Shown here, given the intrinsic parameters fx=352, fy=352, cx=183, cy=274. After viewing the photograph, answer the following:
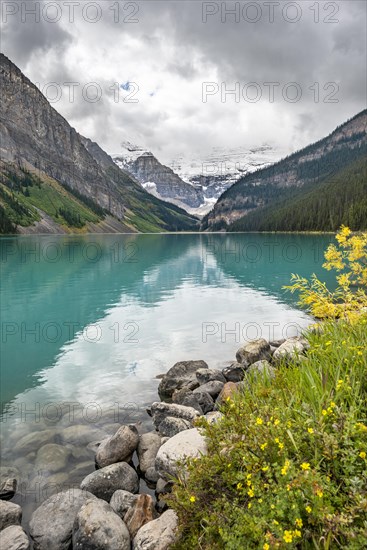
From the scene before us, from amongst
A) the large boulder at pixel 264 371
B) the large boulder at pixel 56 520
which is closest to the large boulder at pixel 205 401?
the large boulder at pixel 264 371

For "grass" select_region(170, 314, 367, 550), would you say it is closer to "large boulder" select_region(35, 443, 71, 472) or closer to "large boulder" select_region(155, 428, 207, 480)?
"large boulder" select_region(155, 428, 207, 480)

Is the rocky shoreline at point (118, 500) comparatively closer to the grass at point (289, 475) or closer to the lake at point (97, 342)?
the grass at point (289, 475)

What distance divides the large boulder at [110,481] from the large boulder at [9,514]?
146cm

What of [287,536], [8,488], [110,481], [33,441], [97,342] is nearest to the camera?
[287,536]

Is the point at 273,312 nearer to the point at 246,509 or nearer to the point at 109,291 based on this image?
the point at 109,291

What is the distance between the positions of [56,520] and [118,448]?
2723 mm

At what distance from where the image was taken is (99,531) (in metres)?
6.60

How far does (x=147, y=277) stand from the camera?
178ft

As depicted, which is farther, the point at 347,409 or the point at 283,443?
the point at 347,409

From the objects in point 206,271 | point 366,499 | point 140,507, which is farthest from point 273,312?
point 206,271

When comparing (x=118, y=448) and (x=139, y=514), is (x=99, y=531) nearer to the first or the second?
(x=139, y=514)

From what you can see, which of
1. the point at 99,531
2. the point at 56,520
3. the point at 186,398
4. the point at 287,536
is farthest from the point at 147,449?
the point at 287,536

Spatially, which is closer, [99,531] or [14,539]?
[99,531]

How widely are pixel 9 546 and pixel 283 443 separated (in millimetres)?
Answer: 5879
